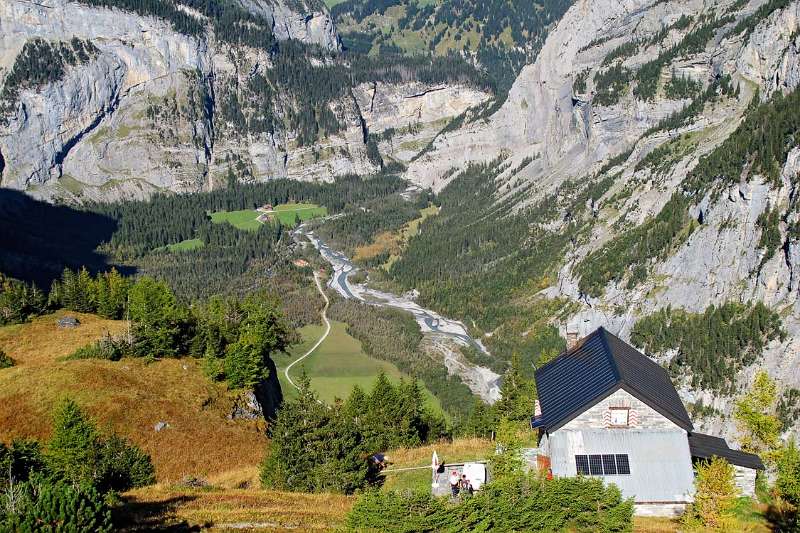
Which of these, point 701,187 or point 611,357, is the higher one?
point 701,187

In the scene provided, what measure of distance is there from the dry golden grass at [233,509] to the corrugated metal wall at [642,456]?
1390 cm

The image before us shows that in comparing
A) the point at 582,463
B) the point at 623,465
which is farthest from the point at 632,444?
the point at 582,463

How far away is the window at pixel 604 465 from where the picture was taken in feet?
166

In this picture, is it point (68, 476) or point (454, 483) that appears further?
point (454, 483)

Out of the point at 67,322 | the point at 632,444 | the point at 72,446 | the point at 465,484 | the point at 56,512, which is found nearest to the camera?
the point at 56,512

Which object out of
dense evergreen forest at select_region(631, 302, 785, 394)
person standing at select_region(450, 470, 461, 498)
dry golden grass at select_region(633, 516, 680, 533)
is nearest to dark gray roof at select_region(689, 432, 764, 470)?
dry golden grass at select_region(633, 516, 680, 533)

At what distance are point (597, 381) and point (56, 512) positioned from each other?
3509 centimetres

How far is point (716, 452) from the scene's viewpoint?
52.0 meters

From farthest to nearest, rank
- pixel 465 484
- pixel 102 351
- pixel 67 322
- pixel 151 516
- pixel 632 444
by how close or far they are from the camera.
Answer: pixel 67 322 < pixel 102 351 < pixel 632 444 < pixel 465 484 < pixel 151 516

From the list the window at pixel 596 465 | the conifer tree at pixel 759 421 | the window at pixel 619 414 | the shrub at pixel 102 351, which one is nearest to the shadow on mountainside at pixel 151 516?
the window at pixel 596 465

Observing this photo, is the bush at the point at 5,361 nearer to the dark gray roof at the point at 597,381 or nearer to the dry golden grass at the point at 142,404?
the dry golden grass at the point at 142,404

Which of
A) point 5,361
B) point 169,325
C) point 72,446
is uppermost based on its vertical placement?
point 169,325

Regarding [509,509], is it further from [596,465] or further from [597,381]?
[597,381]

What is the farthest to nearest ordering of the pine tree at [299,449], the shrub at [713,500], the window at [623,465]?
the pine tree at [299,449] → the window at [623,465] → the shrub at [713,500]
